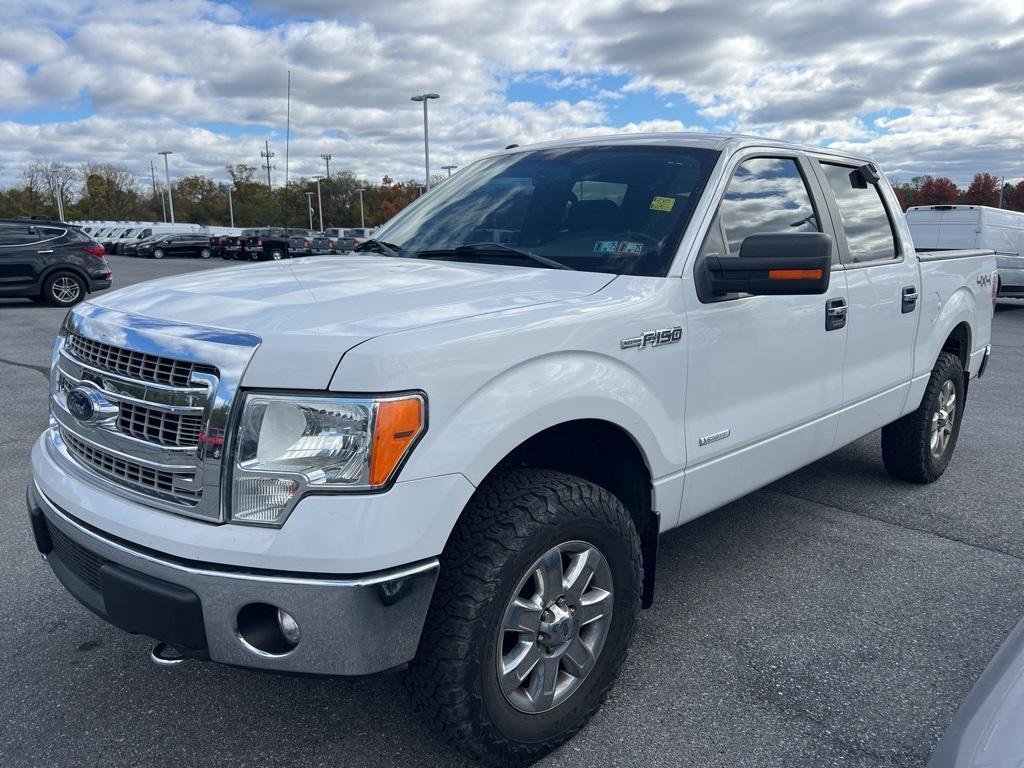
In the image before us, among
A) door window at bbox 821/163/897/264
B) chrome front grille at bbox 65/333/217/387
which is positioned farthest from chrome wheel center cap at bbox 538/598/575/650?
door window at bbox 821/163/897/264

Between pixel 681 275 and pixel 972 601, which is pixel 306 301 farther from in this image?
pixel 972 601

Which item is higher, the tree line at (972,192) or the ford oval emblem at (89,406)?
the tree line at (972,192)

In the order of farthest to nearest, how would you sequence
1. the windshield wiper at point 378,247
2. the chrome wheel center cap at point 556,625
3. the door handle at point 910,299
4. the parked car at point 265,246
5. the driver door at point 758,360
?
the parked car at point 265,246 < the door handle at point 910,299 < the windshield wiper at point 378,247 < the driver door at point 758,360 < the chrome wheel center cap at point 556,625

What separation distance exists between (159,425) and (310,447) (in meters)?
0.45

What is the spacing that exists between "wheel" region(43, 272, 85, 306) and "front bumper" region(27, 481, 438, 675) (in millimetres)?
14550

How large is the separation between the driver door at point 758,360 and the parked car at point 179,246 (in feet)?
→ 148

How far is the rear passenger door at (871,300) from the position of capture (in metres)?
3.82

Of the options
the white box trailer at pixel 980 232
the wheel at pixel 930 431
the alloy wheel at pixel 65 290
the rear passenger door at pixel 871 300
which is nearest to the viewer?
the rear passenger door at pixel 871 300

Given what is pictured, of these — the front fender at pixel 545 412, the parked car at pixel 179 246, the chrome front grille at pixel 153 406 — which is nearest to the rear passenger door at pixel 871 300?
the front fender at pixel 545 412

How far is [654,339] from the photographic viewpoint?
2.63 metres

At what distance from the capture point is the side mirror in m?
2.67

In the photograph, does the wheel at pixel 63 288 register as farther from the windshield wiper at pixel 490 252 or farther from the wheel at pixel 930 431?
the wheel at pixel 930 431

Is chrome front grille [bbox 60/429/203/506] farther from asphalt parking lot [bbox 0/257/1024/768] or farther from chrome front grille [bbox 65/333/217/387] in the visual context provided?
asphalt parking lot [bbox 0/257/1024/768]

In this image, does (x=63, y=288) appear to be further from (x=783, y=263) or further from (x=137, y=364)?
(x=783, y=263)
